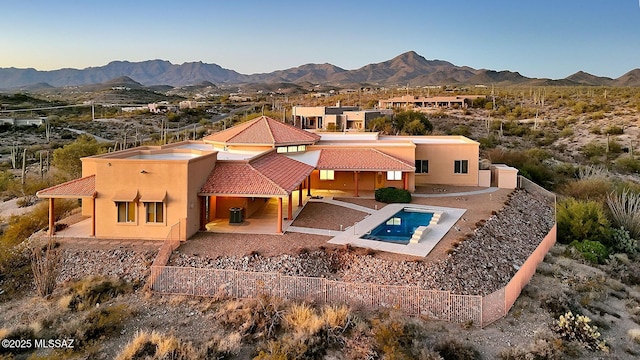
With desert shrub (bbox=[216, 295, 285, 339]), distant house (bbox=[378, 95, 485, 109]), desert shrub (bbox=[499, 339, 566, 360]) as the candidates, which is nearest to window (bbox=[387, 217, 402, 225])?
desert shrub (bbox=[216, 295, 285, 339])

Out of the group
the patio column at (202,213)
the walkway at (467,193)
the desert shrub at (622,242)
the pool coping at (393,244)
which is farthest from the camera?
the walkway at (467,193)

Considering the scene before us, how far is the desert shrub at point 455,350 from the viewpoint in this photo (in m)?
12.8

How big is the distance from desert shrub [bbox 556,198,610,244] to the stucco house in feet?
29.3

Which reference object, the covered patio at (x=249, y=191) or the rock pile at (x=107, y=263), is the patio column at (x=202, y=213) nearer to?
the covered patio at (x=249, y=191)

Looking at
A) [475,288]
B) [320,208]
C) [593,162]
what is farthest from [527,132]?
[475,288]

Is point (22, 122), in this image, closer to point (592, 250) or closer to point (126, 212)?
point (126, 212)

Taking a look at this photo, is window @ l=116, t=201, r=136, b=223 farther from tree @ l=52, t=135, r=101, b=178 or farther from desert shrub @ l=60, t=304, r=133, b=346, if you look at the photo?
tree @ l=52, t=135, r=101, b=178

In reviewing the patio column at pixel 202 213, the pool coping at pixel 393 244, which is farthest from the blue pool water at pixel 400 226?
the patio column at pixel 202 213

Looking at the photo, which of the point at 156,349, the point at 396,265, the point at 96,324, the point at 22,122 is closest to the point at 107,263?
the point at 96,324

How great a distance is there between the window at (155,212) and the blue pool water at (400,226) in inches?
375

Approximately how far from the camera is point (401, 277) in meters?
17.0

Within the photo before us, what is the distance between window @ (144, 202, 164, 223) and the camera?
68.6 feet

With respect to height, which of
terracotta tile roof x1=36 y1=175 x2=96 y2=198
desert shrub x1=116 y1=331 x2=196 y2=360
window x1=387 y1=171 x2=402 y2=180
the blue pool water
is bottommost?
Answer: desert shrub x1=116 y1=331 x2=196 y2=360

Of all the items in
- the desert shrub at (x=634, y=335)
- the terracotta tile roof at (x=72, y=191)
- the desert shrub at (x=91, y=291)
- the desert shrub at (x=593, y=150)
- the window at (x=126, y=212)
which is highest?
the desert shrub at (x=593, y=150)
